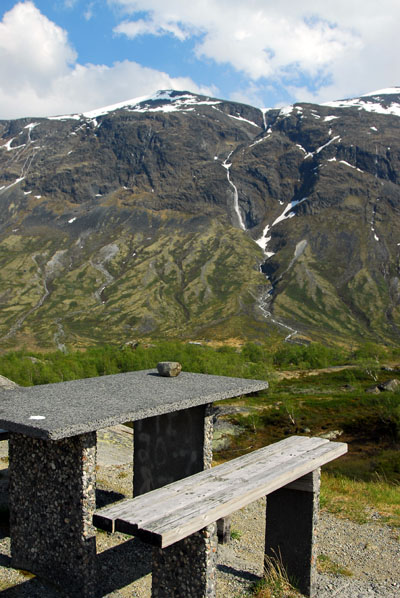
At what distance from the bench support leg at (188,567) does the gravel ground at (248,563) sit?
1.91 metres

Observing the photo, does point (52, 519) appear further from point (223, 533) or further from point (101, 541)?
point (223, 533)

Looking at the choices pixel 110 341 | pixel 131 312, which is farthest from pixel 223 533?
pixel 131 312

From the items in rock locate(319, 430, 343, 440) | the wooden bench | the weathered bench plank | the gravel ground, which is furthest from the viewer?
rock locate(319, 430, 343, 440)

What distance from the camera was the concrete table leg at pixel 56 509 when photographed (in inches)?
321

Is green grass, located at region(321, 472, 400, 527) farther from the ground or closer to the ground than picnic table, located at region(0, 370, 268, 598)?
closer to the ground

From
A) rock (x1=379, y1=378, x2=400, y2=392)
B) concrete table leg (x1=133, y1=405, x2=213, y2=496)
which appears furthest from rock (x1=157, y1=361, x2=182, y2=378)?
rock (x1=379, y1=378, x2=400, y2=392)

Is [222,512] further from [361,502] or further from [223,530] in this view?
[361,502]

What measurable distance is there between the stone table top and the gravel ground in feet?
9.19

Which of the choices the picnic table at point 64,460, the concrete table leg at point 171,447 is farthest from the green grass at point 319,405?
the picnic table at point 64,460

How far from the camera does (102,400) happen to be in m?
9.48

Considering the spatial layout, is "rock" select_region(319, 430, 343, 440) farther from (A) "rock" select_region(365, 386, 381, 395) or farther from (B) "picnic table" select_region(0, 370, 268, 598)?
(B) "picnic table" select_region(0, 370, 268, 598)

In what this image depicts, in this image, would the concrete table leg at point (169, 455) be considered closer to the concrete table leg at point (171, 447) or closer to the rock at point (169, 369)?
the concrete table leg at point (171, 447)

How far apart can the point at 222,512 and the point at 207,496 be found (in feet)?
1.24

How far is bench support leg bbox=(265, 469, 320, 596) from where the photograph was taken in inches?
340
